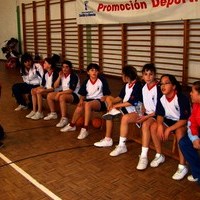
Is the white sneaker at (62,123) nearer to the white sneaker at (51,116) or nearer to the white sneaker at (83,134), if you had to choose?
the white sneaker at (51,116)

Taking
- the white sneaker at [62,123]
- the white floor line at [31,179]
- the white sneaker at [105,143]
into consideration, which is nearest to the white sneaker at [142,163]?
the white sneaker at [105,143]

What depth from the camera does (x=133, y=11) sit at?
6.81 meters

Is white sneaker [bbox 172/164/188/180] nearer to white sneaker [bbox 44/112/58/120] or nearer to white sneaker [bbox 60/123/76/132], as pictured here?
white sneaker [bbox 60/123/76/132]

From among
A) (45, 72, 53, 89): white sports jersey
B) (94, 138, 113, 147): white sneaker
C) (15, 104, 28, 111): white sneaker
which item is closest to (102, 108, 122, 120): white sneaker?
(94, 138, 113, 147): white sneaker

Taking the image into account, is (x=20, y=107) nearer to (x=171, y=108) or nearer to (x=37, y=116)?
(x=37, y=116)

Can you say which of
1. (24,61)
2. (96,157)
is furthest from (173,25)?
(96,157)

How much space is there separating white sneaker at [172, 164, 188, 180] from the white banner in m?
3.56

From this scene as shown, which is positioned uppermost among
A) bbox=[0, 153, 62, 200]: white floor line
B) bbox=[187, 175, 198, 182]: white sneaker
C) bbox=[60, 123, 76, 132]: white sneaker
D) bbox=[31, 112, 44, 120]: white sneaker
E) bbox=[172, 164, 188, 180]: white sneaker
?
bbox=[31, 112, 44, 120]: white sneaker

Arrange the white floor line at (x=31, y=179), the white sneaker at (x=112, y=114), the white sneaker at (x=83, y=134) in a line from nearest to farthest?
1. the white floor line at (x=31, y=179)
2. the white sneaker at (x=112, y=114)
3. the white sneaker at (x=83, y=134)

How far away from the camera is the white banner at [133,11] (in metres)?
5.74

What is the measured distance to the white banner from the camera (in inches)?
226

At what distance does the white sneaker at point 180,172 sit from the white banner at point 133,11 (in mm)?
3558

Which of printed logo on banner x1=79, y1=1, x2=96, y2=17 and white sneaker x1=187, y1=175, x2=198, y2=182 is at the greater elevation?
printed logo on banner x1=79, y1=1, x2=96, y2=17

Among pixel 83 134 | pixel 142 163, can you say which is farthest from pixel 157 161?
pixel 83 134
